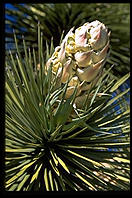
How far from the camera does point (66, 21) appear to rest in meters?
1.74

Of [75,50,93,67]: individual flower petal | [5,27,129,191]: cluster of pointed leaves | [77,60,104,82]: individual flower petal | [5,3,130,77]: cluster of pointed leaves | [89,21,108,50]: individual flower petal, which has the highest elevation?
[5,3,130,77]: cluster of pointed leaves

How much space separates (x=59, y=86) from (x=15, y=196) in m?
0.24

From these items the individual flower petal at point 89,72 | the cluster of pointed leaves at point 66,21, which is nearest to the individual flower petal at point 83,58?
the individual flower petal at point 89,72

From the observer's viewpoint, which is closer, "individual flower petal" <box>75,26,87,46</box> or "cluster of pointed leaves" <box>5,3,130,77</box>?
"individual flower petal" <box>75,26,87,46</box>

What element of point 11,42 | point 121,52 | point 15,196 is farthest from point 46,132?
point 121,52

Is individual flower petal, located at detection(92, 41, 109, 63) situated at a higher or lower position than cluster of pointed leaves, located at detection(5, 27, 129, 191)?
higher

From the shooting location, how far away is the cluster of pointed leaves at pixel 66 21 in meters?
1.70

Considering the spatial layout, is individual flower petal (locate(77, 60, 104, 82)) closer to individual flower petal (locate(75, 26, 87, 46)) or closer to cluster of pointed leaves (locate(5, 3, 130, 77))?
individual flower petal (locate(75, 26, 87, 46))

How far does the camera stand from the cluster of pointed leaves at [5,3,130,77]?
170cm

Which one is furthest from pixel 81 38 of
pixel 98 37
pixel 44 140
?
pixel 44 140

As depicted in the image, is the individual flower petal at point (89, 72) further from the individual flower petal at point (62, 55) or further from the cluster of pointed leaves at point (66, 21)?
the cluster of pointed leaves at point (66, 21)

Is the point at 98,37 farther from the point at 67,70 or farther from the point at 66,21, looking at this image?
the point at 66,21

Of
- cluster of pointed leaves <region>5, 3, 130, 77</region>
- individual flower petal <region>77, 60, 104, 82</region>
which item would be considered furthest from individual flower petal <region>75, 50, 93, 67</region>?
cluster of pointed leaves <region>5, 3, 130, 77</region>

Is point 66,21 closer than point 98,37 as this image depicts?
No
